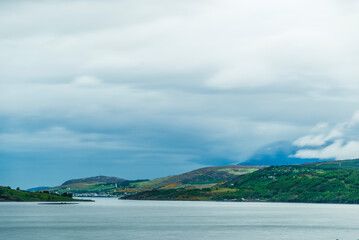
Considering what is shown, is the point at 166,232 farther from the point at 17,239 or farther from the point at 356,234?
the point at 356,234

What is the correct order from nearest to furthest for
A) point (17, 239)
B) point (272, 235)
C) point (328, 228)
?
point (17, 239) → point (272, 235) → point (328, 228)

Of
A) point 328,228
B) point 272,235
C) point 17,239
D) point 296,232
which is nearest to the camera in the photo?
point 17,239

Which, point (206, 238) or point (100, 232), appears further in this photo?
point (100, 232)

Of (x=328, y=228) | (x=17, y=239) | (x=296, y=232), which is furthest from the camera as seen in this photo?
(x=328, y=228)

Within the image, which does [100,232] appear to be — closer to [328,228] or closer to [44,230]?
[44,230]

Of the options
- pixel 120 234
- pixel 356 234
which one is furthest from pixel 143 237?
pixel 356 234

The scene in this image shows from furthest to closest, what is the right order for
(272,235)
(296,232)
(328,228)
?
1. (328,228)
2. (296,232)
3. (272,235)

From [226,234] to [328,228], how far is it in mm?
46247

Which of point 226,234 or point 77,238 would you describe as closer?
point 77,238

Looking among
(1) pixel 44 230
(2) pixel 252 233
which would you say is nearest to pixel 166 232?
(2) pixel 252 233

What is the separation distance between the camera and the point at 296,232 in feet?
570

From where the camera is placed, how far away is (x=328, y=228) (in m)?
190

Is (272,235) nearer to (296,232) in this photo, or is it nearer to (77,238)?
(296,232)

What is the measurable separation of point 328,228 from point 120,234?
76.8 m
